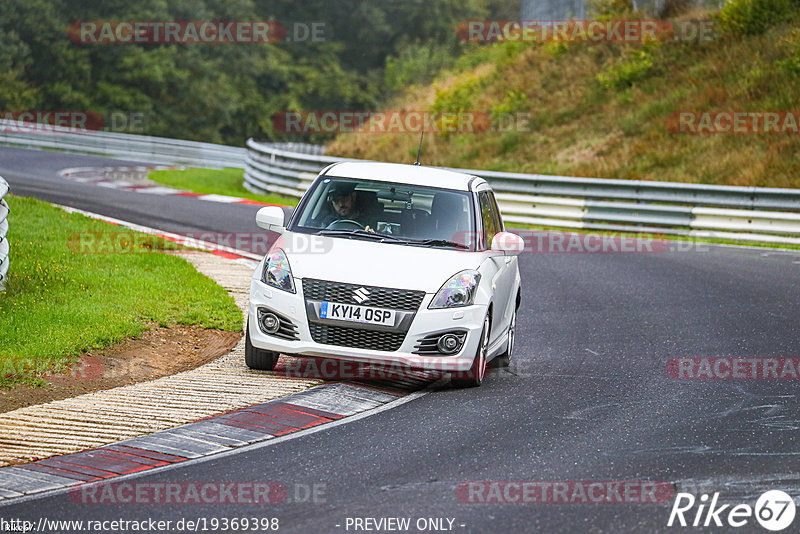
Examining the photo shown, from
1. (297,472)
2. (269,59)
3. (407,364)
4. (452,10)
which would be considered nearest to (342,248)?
(407,364)

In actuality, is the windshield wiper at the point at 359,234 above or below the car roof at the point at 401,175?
below

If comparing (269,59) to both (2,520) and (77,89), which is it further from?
(2,520)

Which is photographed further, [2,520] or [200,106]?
[200,106]

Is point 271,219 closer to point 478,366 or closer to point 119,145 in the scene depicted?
point 478,366

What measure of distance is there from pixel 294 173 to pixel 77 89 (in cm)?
3191

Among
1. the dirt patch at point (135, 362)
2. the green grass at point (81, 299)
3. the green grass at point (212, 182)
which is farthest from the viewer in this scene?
the green grass at point (212, 182)

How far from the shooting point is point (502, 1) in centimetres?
8738

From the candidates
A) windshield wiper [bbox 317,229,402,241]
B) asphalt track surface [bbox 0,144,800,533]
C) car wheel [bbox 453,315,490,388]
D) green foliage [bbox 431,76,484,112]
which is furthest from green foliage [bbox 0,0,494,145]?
car wheel [bbox 453,315,490,388]

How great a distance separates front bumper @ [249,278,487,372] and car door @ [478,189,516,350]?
1.91 feet

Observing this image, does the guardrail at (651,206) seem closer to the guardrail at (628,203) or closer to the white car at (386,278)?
the guardrail at (628,203)

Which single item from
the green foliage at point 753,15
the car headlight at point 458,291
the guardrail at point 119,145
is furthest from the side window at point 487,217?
the guardrail at point 119,145

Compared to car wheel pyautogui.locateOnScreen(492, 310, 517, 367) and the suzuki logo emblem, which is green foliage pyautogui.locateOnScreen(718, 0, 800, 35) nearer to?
car wheel pyautogui.locateOnScreen(492, 310, 517, 367)

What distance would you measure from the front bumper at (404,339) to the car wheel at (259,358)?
0.81 ft

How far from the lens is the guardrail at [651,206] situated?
68.2 feet
